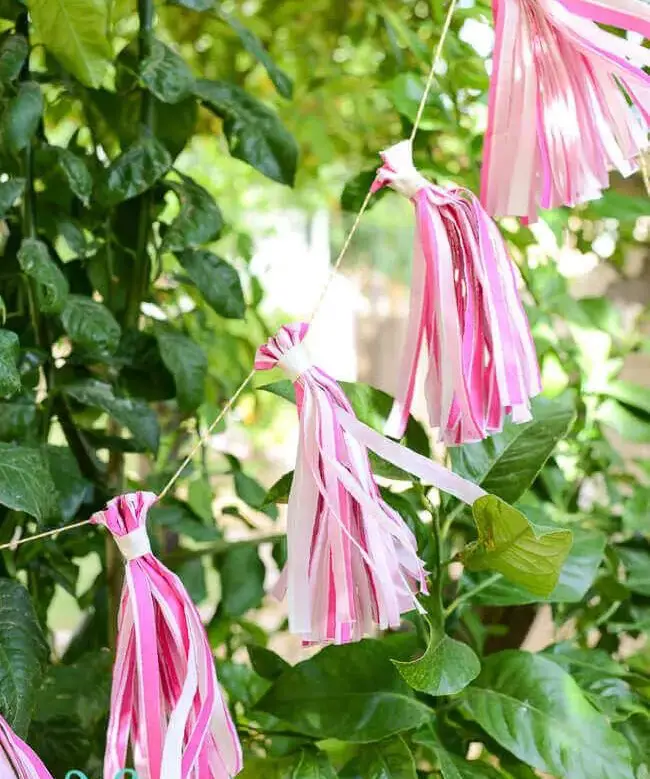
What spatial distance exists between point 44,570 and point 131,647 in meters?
0.27

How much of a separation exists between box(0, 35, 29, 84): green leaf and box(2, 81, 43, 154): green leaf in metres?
0.01

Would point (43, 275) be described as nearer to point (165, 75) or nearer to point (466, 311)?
point (165, 75)

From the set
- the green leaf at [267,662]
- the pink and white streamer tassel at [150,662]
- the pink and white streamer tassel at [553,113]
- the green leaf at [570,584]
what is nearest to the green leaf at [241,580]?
the green leaf at [267,662]

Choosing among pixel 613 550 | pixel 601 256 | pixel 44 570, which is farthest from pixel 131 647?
pixel 601 256

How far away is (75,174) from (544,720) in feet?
1.53

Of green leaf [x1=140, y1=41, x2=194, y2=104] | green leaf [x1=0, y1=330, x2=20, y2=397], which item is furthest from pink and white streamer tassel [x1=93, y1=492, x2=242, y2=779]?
green leaf [x1=140, y1=41, x2=194, y2=104]

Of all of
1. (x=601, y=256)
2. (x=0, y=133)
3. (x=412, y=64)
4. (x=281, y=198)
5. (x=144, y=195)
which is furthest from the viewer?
(x=281, y=198)

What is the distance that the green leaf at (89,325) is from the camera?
2.04ft

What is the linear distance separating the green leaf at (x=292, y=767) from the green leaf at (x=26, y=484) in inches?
8.6

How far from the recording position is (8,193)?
0.61 meters

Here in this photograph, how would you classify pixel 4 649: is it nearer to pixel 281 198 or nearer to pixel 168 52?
pixel 168 52

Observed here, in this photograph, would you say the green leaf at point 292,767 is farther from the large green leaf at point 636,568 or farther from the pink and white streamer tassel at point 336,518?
the large green leaf at point 636,568

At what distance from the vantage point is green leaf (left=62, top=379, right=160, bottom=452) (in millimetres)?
672

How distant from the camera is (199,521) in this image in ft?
2.85
